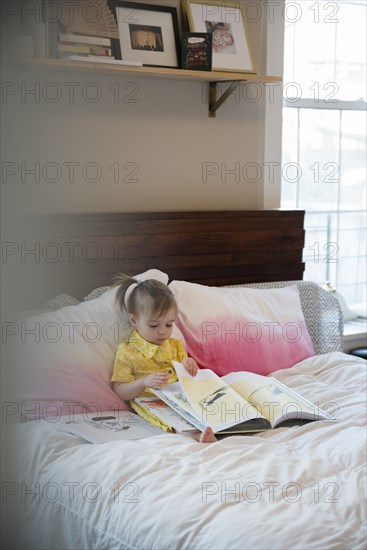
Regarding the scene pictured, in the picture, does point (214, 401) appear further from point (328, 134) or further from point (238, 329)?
point (328, 134)

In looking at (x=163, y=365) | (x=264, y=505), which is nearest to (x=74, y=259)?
(x=163, y=365)

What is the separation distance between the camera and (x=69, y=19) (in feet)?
7.74

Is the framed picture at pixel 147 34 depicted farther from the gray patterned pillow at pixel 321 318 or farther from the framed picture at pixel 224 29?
the gray patterned pillow at pixel 321 318

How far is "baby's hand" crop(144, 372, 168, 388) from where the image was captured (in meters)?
2.09

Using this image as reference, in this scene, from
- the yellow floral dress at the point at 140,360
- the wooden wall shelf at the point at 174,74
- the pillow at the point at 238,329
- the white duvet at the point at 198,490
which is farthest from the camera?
the pillow at the point at 238,329

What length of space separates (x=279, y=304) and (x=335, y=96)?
4.12 feet

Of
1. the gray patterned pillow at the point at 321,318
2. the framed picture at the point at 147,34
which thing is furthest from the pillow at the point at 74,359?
the framed picture at the point at 147,34

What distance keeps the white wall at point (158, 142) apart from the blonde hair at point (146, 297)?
418 mm

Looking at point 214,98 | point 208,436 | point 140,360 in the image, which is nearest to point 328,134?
point 214,98

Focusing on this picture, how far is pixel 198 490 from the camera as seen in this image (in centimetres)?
154

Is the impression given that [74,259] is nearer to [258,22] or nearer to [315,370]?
[315,370]

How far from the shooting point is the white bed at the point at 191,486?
1.39 metres

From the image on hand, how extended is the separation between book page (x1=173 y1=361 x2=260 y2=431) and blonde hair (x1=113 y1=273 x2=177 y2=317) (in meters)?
0.18

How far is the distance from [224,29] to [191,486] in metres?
1.91
